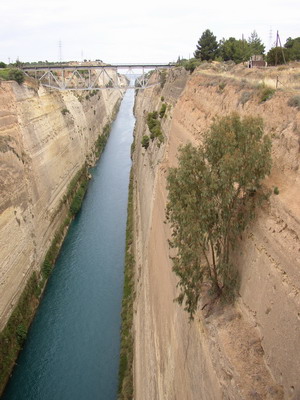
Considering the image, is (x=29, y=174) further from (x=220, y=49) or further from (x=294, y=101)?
(x=220, y=49)

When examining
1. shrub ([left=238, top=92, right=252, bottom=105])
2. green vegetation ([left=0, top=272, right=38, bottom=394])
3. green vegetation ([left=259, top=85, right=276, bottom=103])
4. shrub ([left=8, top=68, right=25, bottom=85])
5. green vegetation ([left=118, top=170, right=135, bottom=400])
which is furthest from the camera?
shrub ([left=8, top=68, right=25, bottom=85])

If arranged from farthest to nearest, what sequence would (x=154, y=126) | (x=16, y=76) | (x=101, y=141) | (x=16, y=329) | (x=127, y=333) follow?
1. (x=101, y=141)
2. (x=154, y=126)
3. (x=16, y=76)
4. (x=16, y=329)
5. (x=127, y=333)

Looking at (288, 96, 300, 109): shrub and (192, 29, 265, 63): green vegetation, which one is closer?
(288, 96, 300, 109): shrub

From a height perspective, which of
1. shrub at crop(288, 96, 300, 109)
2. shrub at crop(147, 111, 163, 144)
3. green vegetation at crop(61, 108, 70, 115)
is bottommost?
shrub at crop(147, 111, 163, 144)

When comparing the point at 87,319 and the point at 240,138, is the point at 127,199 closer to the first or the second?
the point at 87,319

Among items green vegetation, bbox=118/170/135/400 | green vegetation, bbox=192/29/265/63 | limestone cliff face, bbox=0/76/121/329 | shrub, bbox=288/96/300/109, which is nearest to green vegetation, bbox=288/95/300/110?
shrub, bbox=288/96/300/109

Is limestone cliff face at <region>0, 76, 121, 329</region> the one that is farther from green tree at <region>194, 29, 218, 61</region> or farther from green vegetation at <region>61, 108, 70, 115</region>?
green tree at <region>194, 29, 218, 61</region>

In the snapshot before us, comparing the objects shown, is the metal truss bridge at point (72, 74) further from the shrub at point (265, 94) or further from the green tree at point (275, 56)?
the shrub at point (265, 94)

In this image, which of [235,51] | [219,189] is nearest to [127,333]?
[219,189]

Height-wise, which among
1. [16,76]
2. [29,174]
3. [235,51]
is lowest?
[29,174]
